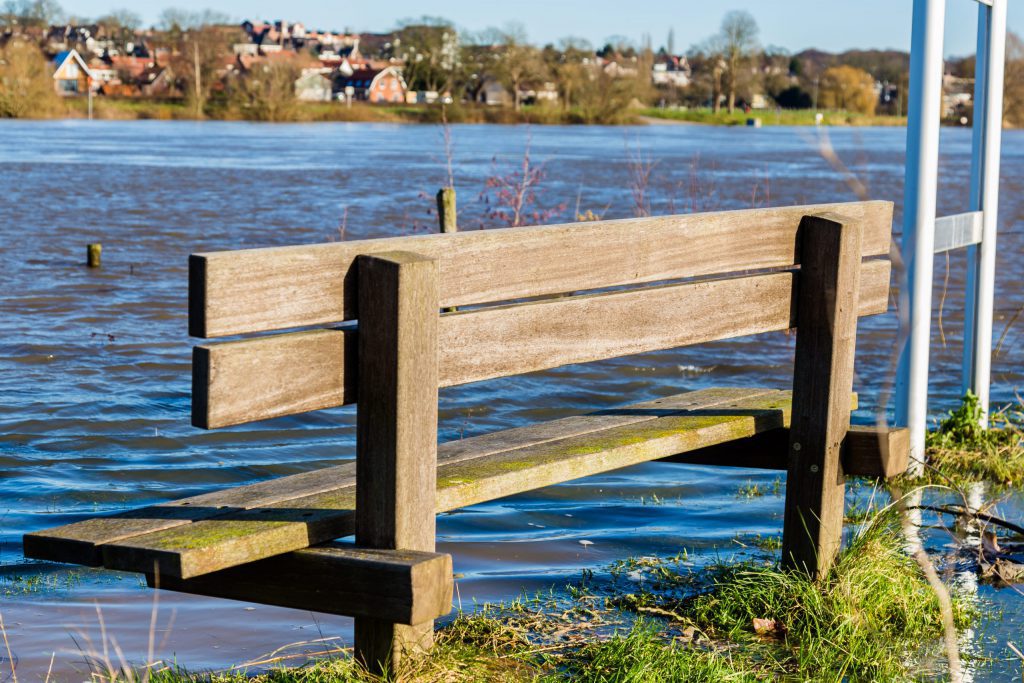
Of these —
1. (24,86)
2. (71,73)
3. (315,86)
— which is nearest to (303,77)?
(315,86)

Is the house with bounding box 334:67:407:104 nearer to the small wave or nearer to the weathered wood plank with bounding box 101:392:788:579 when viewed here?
the small wave

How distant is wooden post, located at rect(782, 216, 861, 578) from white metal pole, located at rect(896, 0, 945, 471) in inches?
51.7

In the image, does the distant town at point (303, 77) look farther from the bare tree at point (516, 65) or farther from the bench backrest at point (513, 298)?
the bench backrest at point (513, 298)

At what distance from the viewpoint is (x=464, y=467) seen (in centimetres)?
372

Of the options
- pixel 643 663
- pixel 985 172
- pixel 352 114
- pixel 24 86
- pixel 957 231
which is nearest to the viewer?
pixel 643 663

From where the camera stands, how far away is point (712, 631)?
4105mm

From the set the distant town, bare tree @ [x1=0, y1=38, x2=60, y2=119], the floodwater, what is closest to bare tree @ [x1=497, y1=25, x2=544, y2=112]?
the distant town

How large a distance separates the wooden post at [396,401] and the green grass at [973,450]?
3.76 m

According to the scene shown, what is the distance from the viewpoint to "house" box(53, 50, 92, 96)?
117062mm

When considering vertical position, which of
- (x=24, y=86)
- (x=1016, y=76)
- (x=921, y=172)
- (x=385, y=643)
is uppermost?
(x=24, y=86)

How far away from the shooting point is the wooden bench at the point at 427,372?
2900 millimetres

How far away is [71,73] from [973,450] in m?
126

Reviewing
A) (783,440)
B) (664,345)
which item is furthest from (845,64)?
(783,440)

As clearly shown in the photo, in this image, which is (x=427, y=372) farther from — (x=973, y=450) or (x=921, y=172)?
(x=973, y=450)
